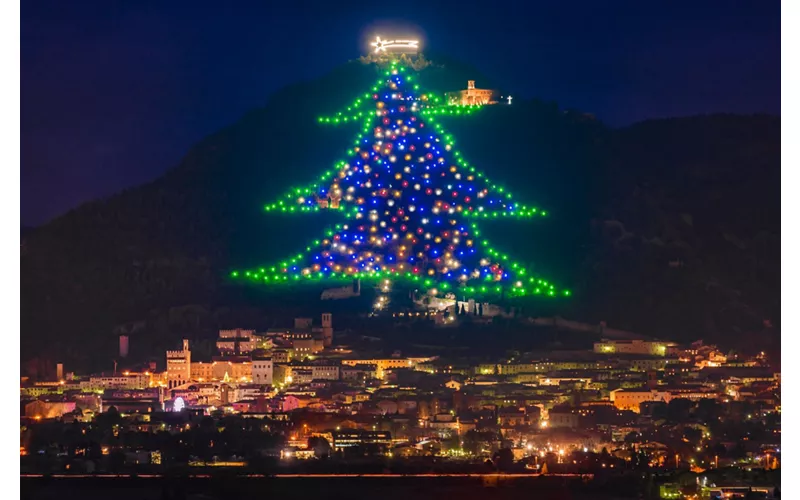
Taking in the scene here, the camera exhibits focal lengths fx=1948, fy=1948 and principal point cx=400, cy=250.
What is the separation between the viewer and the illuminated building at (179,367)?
10500mm

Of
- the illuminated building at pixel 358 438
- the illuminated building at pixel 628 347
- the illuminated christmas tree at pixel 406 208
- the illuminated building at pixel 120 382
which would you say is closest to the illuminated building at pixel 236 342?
the illuminated christmas tree at pixel 406 208

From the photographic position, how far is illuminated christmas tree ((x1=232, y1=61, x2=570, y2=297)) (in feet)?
33.9

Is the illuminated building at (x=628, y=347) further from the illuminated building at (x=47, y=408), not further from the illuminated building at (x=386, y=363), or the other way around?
the illuminated building at (x=47, y=408)

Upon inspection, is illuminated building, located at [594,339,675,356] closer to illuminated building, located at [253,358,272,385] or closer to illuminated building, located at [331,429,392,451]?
illuminated building, located at [331,429,392,451]

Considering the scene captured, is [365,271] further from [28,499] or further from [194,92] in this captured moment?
[28,499]

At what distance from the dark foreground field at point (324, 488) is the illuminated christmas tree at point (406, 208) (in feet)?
3.77

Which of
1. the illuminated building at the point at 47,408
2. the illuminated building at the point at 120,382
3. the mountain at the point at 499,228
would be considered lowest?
the illuminated building at the point at 47,408

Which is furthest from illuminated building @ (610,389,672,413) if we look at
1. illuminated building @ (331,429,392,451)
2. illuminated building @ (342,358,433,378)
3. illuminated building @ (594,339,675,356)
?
illuminated building @ (331,429,392,451)

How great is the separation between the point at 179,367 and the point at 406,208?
1.50 m

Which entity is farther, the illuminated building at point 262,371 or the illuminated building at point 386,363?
the illuminated building at point 386,363

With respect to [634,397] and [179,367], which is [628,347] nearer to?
[634,397]

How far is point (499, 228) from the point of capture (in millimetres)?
10422

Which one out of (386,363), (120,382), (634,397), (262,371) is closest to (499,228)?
(386,363)

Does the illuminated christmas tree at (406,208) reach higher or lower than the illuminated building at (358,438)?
higher
